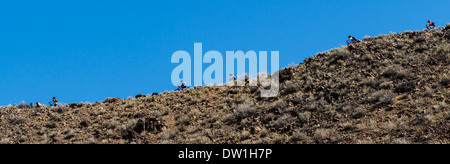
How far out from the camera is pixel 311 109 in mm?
22188

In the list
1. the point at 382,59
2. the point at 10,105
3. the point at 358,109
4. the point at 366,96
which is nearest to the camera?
the point at 358,109

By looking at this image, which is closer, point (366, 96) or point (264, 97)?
point (366, 96)

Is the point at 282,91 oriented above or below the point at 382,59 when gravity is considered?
below

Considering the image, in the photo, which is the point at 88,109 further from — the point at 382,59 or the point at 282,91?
the point at 382,59

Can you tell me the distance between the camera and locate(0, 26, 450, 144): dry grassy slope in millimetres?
18531

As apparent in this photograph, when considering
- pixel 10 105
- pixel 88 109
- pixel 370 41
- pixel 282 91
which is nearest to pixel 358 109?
pixel 282 91

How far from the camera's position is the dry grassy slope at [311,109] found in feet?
60.8
